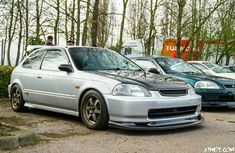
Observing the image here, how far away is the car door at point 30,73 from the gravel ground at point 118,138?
63 centimetres

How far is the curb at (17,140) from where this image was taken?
5364 mm

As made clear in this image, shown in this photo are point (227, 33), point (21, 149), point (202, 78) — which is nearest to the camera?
point (21, 149)

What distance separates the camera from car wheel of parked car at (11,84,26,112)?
8980 millimetres

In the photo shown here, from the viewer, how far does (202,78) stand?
10.0 metres

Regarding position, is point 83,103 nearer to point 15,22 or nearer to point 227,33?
point 15,22

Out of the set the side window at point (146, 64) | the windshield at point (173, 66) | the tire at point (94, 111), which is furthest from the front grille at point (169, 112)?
the side window at point (146, 64)

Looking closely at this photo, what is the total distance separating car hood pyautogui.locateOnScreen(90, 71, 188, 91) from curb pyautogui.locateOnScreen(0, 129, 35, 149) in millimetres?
1791

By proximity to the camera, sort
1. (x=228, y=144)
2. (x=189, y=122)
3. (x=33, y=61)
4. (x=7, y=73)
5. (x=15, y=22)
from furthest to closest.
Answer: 1. (x=15, y=22)
2. (x=7, y=73)
3. (x=33, y=61)
4. (x=189, y=122)
5. (x=228, y=144)

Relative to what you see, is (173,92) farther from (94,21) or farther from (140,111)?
(94,21)

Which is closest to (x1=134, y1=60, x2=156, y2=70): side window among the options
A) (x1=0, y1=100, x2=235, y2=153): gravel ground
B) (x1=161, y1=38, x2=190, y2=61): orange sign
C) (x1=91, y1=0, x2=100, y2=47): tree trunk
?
(x1=0, y1=100, x2=235, y2=153): gravel ground

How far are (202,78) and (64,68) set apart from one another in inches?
159

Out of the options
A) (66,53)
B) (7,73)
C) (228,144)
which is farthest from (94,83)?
→ (7,73)

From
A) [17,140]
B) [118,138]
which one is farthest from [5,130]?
[118,138]

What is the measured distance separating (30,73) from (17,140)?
337cm
